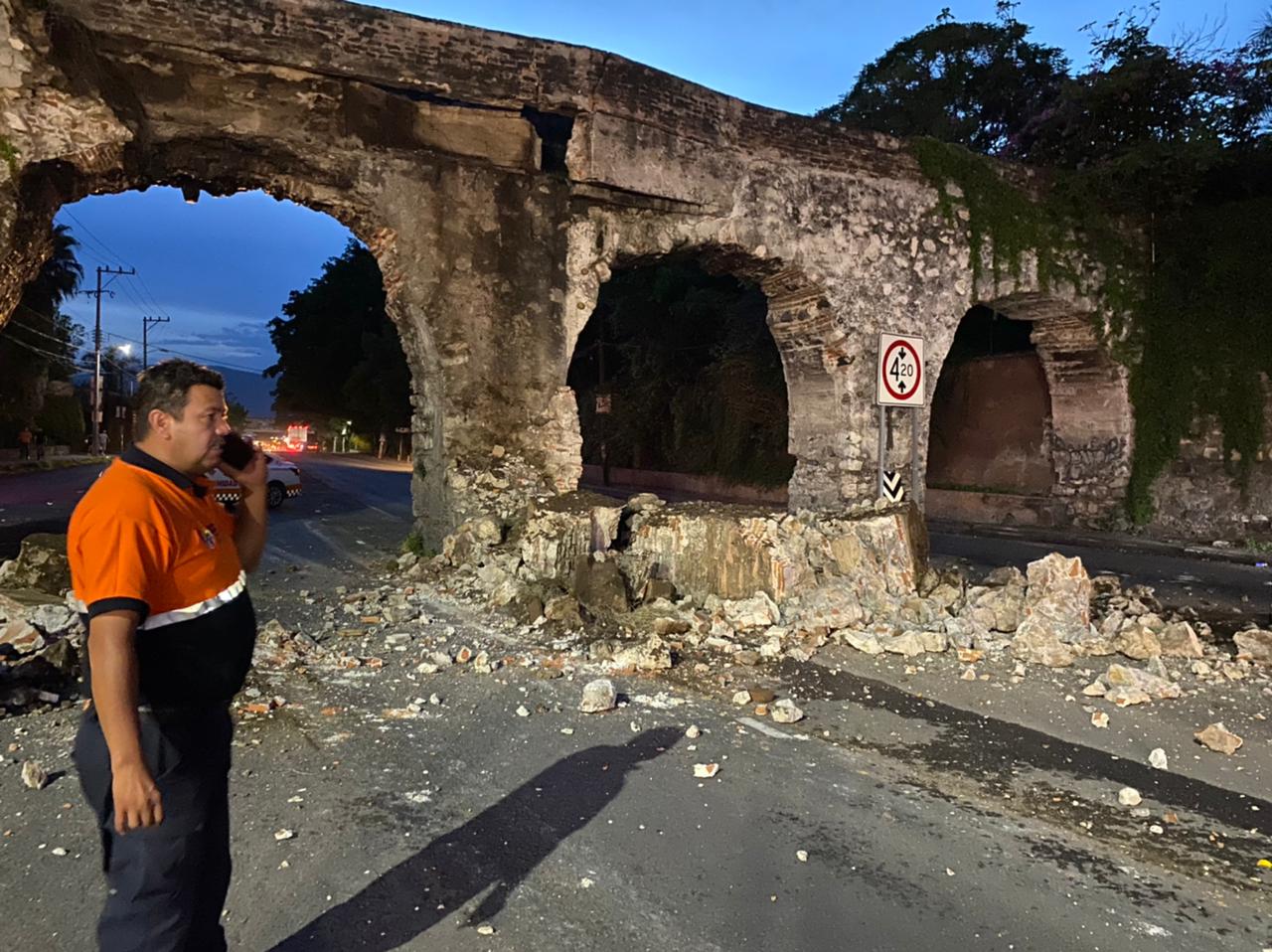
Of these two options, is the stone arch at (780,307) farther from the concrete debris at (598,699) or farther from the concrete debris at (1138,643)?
the concrete debris at (1138,643)

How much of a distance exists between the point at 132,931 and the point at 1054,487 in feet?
45.3

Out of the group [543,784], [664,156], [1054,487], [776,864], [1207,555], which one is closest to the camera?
[776,864]

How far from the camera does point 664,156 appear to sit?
8.84 meters

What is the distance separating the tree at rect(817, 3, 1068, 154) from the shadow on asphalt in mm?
17952

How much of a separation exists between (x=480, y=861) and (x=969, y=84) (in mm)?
20349

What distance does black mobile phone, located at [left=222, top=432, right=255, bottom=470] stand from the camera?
218 centimetres

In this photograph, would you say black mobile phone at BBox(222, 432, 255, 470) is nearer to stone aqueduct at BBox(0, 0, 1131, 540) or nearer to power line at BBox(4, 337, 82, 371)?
stone aqueduct at BBox(0, 0, 1131, 540)

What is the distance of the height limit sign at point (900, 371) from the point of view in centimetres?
755

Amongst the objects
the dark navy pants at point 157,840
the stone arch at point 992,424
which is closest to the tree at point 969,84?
the stone arch at point 992,424

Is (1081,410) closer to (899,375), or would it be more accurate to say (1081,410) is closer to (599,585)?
(899,375)

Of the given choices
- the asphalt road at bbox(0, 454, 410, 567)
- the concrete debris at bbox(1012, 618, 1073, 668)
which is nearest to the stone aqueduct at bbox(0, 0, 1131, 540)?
the asphalt road at bbox(0, 454, 410, 567)

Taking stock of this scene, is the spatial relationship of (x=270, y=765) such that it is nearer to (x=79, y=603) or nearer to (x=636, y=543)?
(x=79, y=603)

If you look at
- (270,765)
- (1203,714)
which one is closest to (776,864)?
(270,765)

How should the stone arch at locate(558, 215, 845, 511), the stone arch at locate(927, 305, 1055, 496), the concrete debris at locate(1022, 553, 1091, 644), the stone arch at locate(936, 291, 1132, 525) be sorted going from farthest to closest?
the stone arch at locate(927, 305, 1055, 496)
the stone arch at locate(936, 291, 1132, 525)
the stone arch at locate(558, 215, 845, 511)
the concrete debris at locate(1022, 553, 1091, 644)
